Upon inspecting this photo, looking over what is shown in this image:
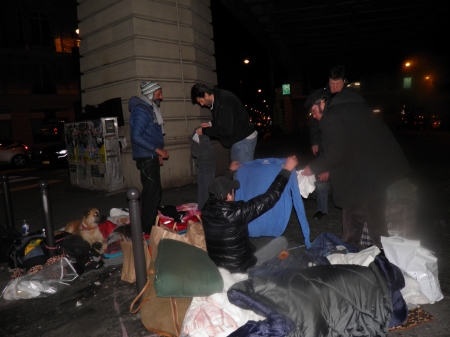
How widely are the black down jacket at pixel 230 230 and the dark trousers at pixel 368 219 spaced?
99 centimetres

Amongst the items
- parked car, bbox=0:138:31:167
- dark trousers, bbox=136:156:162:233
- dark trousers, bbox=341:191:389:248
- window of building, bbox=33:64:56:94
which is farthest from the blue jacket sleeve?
window of building, bbox=33:64:56:94

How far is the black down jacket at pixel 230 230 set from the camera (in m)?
3.21

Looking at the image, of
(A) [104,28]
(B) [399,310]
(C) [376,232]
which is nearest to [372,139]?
(C) [376,232]

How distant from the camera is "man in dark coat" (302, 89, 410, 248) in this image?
3.43 metres

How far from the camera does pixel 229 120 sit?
454 cm

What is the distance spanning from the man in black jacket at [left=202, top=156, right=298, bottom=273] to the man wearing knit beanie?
1988 mm

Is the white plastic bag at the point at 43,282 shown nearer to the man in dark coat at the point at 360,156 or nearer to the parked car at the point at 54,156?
the man in dark coat at the point at 360,156

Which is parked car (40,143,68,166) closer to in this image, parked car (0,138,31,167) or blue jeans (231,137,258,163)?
parked car (0,138,31,167)

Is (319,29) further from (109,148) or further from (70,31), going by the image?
(70,31)

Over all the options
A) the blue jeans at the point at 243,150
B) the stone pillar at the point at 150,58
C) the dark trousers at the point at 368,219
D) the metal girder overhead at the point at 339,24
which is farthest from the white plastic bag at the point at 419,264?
the metal girder overhead at the point at 339,24

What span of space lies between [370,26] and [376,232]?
1358 cm

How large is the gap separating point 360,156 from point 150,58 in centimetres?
636

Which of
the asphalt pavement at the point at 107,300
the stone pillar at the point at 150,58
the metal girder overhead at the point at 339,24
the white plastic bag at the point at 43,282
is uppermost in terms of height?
the metal girder overhead at the point at 339,24

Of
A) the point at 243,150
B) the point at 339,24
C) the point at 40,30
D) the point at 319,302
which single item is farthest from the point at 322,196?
the point at 40,30
